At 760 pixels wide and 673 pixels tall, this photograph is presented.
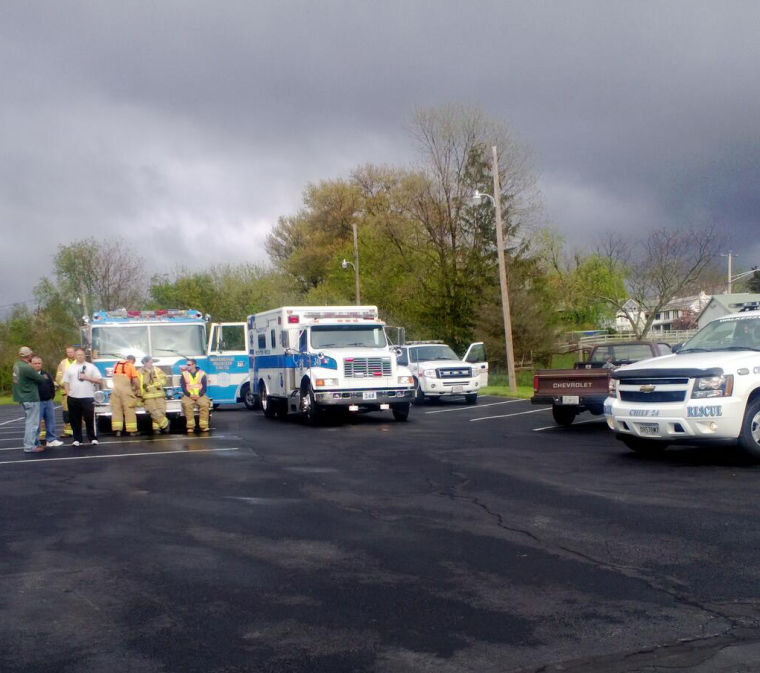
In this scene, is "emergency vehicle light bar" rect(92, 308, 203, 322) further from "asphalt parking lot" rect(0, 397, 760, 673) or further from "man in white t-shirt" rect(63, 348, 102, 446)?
"asphalt parking lot" rect(0, 397, 760, 673)

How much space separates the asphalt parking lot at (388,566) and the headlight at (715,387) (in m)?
0.96

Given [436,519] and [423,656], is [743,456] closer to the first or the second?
[436,519]

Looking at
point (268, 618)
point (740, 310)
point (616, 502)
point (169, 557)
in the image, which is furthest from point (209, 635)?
point (740, 310)

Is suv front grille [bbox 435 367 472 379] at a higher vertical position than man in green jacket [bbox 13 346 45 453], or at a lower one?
lower

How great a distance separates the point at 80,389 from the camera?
16422 mm

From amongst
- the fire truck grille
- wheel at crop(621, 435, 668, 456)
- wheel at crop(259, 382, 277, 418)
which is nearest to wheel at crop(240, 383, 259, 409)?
wheel at crop(259, 382, 277, 418)

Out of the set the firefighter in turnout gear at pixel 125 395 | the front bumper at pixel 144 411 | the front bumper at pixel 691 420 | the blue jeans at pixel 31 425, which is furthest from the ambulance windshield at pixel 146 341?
the front bumper at pixel 691 420

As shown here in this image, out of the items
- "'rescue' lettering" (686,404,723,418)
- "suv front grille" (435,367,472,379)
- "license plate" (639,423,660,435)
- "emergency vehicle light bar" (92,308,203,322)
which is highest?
"emergency vehicle light bar" (92,308,203,322)

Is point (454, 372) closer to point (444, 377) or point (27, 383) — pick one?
point (444, 377)

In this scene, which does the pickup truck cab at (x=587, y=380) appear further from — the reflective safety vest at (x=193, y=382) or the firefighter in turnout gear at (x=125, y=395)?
the firefighter in turnout gear at (x=125, y=395)

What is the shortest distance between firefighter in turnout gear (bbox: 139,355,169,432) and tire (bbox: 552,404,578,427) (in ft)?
26.9

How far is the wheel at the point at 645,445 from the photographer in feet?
41.9

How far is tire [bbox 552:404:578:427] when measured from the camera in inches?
711

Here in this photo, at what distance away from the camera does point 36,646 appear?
5199 millimetres
